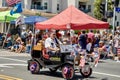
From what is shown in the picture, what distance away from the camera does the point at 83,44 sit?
2108cm

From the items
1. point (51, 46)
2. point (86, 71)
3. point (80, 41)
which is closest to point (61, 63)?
point (51, 46)

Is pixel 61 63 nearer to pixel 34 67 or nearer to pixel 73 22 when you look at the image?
pixel 34 67

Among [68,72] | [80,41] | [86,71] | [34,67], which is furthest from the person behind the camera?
[80,41]

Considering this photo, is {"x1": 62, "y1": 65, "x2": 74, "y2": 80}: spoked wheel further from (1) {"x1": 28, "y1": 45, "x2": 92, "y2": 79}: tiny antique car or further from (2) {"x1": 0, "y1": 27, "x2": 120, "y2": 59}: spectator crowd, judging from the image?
(2) {"x1": 0, "y1": 27, "x2": 120, "y2": 59}: spectator crowd

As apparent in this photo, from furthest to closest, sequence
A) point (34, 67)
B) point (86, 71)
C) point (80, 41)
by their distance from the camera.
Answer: point (80, 41)
point (34, 67)
point (86, 71)

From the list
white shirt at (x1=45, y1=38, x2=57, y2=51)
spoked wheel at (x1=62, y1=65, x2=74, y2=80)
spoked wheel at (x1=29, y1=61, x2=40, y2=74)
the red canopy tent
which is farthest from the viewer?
spoked wheel at (x1=29, y1=61, x2=40, y2=74)

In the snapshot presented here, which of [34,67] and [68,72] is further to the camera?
[34,67]

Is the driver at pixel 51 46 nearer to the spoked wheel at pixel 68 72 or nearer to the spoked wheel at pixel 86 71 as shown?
the spoked wheel at pixel 68 72

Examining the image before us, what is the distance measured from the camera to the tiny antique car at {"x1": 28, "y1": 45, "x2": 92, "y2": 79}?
1484 cm

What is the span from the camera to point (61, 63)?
15289mm

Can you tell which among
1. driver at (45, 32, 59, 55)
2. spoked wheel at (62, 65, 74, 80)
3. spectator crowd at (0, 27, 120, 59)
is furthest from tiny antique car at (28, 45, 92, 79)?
spectator crowd at (0, 27, 120, 59)

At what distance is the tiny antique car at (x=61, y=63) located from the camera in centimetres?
1484

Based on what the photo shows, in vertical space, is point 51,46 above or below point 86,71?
above

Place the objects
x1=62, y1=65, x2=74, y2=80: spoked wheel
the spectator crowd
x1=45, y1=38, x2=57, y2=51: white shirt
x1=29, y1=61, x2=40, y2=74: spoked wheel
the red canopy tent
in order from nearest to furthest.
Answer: x1=62, y1=65, x2=74, y2=80: spoked wheel < the red canopy tent < x1=45, y1=38, x2=57, y2=51: white shirt < x1=29, y1=61, x2=40, y2=74: spoked wheel < the spectator crowd
